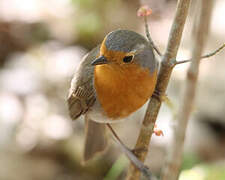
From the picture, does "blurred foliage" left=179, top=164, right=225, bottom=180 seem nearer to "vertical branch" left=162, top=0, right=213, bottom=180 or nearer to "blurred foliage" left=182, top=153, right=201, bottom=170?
"vertical branch" left=162, top=0, right=213, bottom=180

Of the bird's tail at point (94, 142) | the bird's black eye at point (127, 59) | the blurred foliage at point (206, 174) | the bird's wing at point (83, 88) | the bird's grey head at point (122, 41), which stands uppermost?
the bird's grey head at point (122, 41)

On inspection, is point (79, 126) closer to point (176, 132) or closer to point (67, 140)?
point (67, 140)

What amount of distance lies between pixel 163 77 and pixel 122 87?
41cm

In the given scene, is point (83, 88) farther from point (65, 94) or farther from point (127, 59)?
point (65, 94)

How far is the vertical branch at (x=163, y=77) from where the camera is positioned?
7.69 feet

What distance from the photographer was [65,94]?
567cm

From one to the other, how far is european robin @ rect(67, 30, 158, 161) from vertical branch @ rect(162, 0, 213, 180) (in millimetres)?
261

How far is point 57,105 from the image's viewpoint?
559 centimetres

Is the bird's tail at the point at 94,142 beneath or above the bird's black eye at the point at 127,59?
beneath

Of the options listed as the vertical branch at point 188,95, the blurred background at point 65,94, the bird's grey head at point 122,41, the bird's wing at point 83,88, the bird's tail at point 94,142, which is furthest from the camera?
the blurred background at point 65,94

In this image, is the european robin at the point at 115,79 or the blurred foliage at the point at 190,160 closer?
the european robin at the point at 115,79

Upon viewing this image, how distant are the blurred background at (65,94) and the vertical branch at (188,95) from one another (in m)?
0.70

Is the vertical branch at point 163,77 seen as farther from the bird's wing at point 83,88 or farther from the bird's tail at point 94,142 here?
the bird's tail at point 94,142

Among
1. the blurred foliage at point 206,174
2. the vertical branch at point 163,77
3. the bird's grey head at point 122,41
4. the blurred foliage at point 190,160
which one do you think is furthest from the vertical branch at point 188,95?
the blurred foliage at point 190,160
